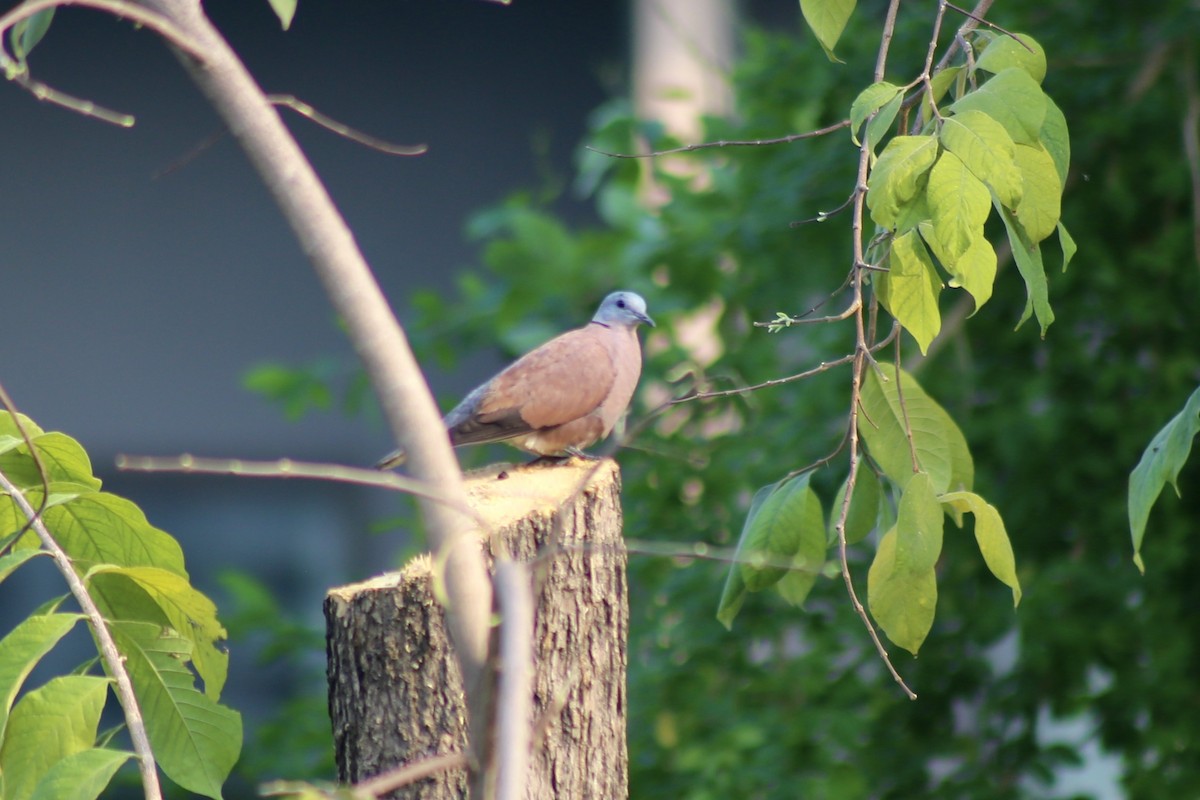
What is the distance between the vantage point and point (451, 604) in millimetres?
1018

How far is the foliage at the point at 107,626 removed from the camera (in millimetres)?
1392

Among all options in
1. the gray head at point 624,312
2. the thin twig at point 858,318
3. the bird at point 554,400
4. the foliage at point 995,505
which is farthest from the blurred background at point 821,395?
the thin twig at point 858,318

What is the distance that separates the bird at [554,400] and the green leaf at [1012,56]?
1.25m

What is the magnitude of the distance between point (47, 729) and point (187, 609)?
190mm

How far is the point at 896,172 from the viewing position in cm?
125

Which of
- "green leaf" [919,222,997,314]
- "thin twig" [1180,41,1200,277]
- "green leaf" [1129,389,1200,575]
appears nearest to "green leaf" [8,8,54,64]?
"green leaf" [919,222,997,314]

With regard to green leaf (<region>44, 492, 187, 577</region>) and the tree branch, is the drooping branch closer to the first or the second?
the tree branch

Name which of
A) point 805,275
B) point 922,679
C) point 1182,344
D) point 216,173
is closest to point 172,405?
point 216,173

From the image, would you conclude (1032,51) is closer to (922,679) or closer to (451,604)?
(451,604)

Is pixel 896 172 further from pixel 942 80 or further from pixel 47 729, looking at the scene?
pixel 47 729

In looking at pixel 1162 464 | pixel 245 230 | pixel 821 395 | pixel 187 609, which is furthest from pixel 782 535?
pixel 245 230

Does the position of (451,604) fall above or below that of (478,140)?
below

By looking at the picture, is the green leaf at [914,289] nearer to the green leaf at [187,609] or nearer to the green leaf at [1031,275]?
the green leaf at [1031,275]

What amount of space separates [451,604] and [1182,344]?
2.41 meters
